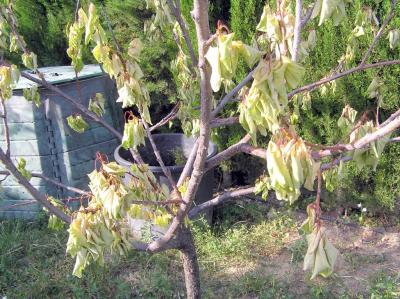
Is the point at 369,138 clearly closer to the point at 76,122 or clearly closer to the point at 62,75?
the point at 76,122

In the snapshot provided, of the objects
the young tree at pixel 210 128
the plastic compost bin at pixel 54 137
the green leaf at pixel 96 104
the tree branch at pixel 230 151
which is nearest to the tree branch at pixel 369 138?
the young tree at pixel 210 128

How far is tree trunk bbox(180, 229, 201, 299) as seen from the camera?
8.20ft

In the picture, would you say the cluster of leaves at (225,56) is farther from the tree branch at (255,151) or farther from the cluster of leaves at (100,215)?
the cluster of leaves at (100,215)

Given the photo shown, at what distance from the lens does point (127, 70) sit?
1832 millimetres

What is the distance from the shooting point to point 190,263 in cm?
258

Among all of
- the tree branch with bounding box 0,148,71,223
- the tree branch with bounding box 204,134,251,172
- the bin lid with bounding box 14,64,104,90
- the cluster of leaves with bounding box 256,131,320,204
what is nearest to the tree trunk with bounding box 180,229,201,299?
the tree branch with bounding box 204,134,251,172

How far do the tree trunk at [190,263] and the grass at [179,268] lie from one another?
409 millimetres

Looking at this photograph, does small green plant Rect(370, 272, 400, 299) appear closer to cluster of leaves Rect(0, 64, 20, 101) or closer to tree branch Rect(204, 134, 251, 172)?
tree branch Rect(204, 134, 251, 172)

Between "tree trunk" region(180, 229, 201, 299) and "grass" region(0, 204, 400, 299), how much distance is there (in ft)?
1.34

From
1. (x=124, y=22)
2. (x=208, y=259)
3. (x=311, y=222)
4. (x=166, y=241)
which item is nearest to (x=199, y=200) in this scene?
(x=208, y=259)

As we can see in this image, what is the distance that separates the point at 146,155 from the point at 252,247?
3.68 ft

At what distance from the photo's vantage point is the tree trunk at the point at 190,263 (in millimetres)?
2498

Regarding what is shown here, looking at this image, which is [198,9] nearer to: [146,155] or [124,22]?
[146,155]

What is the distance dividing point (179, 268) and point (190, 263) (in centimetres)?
86
